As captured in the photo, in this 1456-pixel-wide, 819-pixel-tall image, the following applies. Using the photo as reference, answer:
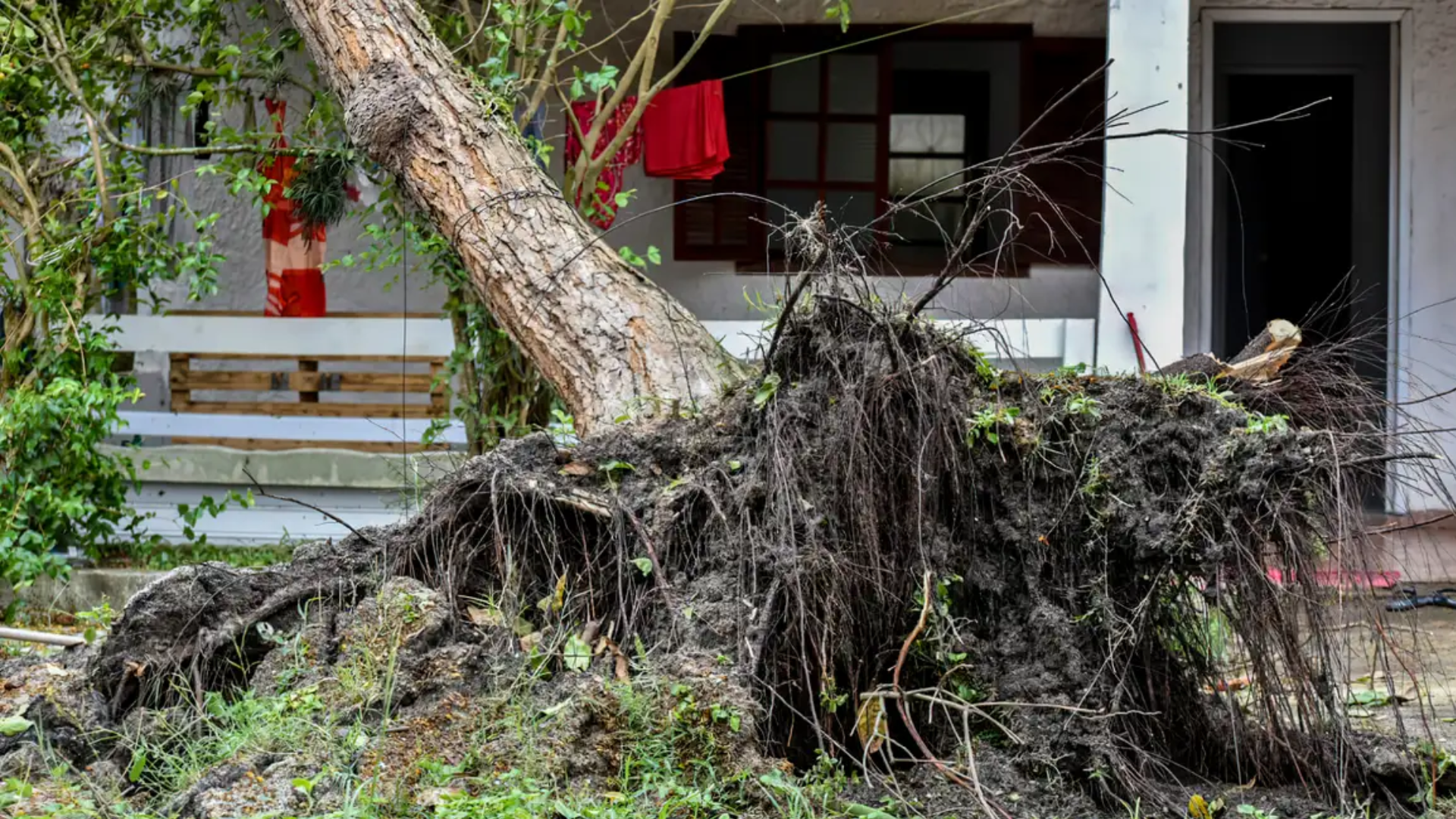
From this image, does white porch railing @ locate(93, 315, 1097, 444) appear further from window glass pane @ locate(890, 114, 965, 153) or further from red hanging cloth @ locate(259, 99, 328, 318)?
window glass pane @ locate(890, 114, 965, 153)

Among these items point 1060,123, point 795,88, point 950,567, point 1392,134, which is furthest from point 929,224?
point 950,567

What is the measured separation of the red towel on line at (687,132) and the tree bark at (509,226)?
2.71 metres

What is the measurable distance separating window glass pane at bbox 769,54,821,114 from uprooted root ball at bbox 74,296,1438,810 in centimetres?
519

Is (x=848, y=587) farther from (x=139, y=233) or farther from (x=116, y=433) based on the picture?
(x=116, y=433)

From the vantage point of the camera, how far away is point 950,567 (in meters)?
3.70

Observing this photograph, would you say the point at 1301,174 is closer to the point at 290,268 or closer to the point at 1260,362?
the point at 1260,362

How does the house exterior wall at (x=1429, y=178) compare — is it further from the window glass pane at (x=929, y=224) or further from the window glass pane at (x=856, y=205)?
the window glass pane at (x=856, y=205)

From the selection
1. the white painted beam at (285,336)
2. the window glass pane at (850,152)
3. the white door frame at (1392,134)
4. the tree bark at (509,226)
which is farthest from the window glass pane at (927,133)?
the tree bark at (509,226)

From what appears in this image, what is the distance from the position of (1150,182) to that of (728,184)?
3.15 metres

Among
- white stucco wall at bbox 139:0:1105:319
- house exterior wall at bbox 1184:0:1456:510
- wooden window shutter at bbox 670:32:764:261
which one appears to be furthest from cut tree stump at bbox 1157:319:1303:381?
wooden window shutter at bbox 670:32:764:261

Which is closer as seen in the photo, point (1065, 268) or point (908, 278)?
point (908, 278)

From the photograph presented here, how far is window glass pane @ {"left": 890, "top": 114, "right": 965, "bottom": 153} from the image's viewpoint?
9.05 metres

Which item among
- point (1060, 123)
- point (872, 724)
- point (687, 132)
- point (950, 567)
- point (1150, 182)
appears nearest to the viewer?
point (872, 724)

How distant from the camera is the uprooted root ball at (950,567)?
11.2ft
